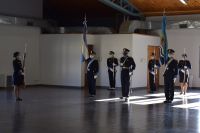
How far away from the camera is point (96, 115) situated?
36.7ft

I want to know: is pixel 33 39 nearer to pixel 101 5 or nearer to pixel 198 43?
pixel 101 5

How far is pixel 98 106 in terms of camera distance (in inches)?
520

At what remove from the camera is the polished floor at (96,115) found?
9.12 m

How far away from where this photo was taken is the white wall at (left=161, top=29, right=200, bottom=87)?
2153 centimetres

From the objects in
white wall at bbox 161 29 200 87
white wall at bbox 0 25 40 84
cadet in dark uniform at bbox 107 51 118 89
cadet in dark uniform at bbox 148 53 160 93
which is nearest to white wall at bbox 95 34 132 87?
cadet in dark uniform at bbox 107 51 118 89

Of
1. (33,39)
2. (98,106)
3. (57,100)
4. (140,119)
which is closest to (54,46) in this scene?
(33,39)

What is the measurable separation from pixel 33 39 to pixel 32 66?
1.35 metres

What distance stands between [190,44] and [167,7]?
2.22m

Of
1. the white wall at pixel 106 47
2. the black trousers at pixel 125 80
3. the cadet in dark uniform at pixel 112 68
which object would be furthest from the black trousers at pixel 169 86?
the white wall at pixel 106 47

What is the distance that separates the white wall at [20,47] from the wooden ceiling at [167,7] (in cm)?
535

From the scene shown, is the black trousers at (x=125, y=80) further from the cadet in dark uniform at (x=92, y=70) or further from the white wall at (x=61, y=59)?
the white wall at (x=61, y=59)

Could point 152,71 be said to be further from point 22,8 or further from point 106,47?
point 22,8

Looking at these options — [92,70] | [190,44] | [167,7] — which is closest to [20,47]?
[92,70]

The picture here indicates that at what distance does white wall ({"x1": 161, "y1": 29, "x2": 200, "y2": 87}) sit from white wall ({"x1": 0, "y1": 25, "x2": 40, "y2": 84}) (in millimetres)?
7133
